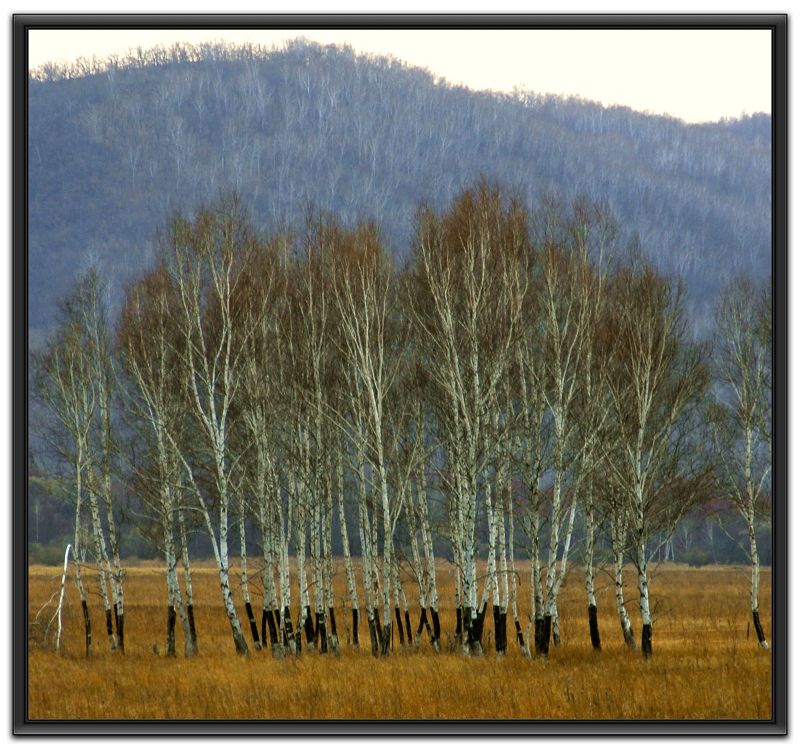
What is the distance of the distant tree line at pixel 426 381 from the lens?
2536 cm

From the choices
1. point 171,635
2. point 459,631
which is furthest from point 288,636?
point 171,635

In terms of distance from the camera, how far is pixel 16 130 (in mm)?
15602

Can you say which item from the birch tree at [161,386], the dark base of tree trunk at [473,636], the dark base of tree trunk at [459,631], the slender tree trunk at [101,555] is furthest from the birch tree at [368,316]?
the slender tree trunk at [101,555]

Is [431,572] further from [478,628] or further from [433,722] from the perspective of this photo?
[433,722]

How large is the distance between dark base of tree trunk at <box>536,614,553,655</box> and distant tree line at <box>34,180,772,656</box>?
59 millimetres

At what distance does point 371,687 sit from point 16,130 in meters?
10.1

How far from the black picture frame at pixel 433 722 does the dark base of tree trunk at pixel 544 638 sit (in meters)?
9.37

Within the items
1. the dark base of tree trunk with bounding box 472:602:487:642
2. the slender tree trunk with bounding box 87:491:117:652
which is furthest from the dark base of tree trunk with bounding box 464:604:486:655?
the slender tree trunk with bounding box 87:491:117:652

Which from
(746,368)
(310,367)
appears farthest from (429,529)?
(746,368)

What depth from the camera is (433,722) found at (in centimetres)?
1515

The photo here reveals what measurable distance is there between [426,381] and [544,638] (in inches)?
348

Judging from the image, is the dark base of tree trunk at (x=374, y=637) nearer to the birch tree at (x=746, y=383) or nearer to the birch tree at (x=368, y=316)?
the birch tree at (x=368, y=316)

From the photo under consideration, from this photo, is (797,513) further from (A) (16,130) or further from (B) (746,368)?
(B) (746,368)

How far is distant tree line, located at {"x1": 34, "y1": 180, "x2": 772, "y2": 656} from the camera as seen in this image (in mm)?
25359
